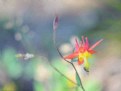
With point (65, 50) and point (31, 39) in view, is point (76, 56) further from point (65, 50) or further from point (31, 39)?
point (31, 39)

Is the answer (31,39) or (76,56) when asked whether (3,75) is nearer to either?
(31,39)

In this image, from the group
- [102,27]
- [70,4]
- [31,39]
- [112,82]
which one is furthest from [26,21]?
[112,82]

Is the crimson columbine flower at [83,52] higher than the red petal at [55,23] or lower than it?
Result: lower

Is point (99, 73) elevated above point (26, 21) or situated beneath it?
situated beneath

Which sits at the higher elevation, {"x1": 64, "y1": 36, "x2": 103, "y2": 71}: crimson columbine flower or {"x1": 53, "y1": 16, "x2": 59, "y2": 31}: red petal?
{"x1": 53, "y1": 16, "x2": 59, "y2": 31}: red petal

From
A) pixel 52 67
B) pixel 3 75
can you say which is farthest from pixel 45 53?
pixel 3 75

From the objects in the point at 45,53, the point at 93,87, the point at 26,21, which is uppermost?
the point at 26,21
